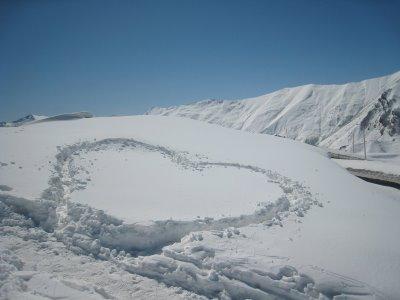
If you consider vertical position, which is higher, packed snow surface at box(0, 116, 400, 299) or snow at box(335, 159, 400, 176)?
snow at box(335, 159, 400, 176)

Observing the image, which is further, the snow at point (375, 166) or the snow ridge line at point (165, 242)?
the snow at point (375, 166)

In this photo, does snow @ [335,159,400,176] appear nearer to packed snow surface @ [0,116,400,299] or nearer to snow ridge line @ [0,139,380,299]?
packed snow surface @ [0,116,400,299]

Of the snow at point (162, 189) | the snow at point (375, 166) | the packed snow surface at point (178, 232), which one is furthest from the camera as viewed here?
the snow at point (375, 166)

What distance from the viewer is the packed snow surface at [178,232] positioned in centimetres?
1066

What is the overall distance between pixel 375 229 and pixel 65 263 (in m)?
13.5

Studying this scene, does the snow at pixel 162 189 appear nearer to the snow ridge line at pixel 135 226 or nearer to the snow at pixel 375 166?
the snow ridge line at pixel 135 226

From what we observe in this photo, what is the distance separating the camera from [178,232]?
→ 523 inches

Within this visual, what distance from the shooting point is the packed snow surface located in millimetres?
10664

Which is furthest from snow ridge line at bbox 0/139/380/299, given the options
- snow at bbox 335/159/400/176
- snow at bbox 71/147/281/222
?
snow at bbox 335/159/400/176

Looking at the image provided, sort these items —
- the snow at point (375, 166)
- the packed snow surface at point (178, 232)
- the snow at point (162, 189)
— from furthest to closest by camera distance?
the snow at point (375, 166), the snow at point (162, 189), the packed snow surface at point (178, 232)

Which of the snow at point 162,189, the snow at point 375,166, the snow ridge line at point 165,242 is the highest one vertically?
the snow at point 375,166

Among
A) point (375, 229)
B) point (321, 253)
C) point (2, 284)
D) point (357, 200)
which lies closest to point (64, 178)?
point (2, 284)

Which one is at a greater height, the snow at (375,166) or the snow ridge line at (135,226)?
the snow at (375,166)

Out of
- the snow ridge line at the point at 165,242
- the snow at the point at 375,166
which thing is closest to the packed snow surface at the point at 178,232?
the snow ridge line at the point at 165,242
